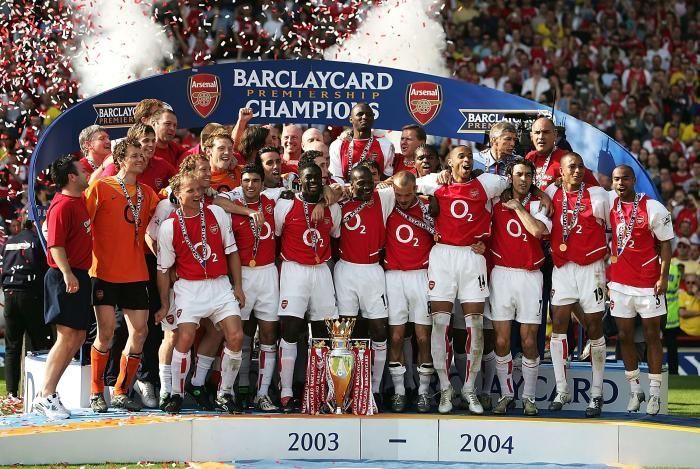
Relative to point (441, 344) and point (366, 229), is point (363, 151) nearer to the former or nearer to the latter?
point (366, 229)

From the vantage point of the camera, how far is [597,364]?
10445 millimetres

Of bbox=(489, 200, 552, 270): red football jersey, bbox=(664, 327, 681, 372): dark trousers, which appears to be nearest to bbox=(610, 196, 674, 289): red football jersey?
bbox=(489, 200, 552, 270): red football jersey

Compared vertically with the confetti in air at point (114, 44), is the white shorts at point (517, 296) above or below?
below

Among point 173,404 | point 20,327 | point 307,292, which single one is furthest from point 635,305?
point 20,327

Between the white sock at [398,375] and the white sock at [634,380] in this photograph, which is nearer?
the white sock at [398,375]

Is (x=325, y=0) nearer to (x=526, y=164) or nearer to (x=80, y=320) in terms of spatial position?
(x=526, y=164)

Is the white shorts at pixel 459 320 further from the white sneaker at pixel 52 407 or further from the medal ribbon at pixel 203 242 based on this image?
the white sneaker at pixel 52 407

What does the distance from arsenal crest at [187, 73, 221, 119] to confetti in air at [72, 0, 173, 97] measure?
2831mm

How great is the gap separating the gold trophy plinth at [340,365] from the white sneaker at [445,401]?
0.77 metres

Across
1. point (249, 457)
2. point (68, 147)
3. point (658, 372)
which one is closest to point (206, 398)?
point (249, 457)

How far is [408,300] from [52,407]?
294 centimetres

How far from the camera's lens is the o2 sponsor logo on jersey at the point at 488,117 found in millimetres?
12516

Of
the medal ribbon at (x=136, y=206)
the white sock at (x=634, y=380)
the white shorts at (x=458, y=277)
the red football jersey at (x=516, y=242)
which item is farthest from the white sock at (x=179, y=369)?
the white sock at (x=634, y=380)

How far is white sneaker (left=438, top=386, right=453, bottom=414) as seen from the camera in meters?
10.3
